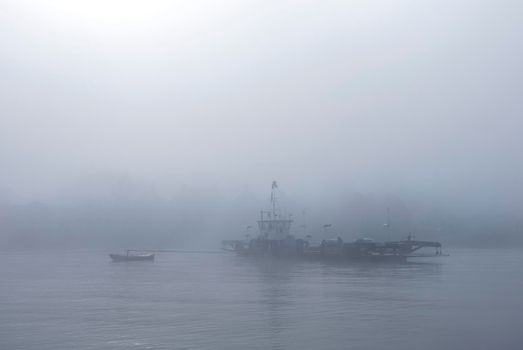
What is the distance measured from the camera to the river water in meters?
24.4

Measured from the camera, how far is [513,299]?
37.3 meters

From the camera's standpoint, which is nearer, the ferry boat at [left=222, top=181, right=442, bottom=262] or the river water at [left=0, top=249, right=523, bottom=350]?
the river water at [left=0, top=249, right=523, bottom=350]

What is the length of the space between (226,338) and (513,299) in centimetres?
1931

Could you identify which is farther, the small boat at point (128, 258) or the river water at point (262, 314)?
the small boat at point (128, 258)

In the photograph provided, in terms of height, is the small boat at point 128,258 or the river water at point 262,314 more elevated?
the small boat at point 128,258

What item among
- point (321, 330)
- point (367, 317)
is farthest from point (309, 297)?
point (321, 330)

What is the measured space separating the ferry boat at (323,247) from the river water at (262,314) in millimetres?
37006

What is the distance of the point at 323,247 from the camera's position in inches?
3659

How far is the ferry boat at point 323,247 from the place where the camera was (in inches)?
3519

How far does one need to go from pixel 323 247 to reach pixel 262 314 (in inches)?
2446

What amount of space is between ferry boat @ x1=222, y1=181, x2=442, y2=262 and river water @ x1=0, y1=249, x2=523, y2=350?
3701 centimetres

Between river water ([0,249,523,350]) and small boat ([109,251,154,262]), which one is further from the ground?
small boat ([109,251,154,262])

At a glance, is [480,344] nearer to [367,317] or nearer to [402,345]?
[402,345]

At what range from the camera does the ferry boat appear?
89.4 m
